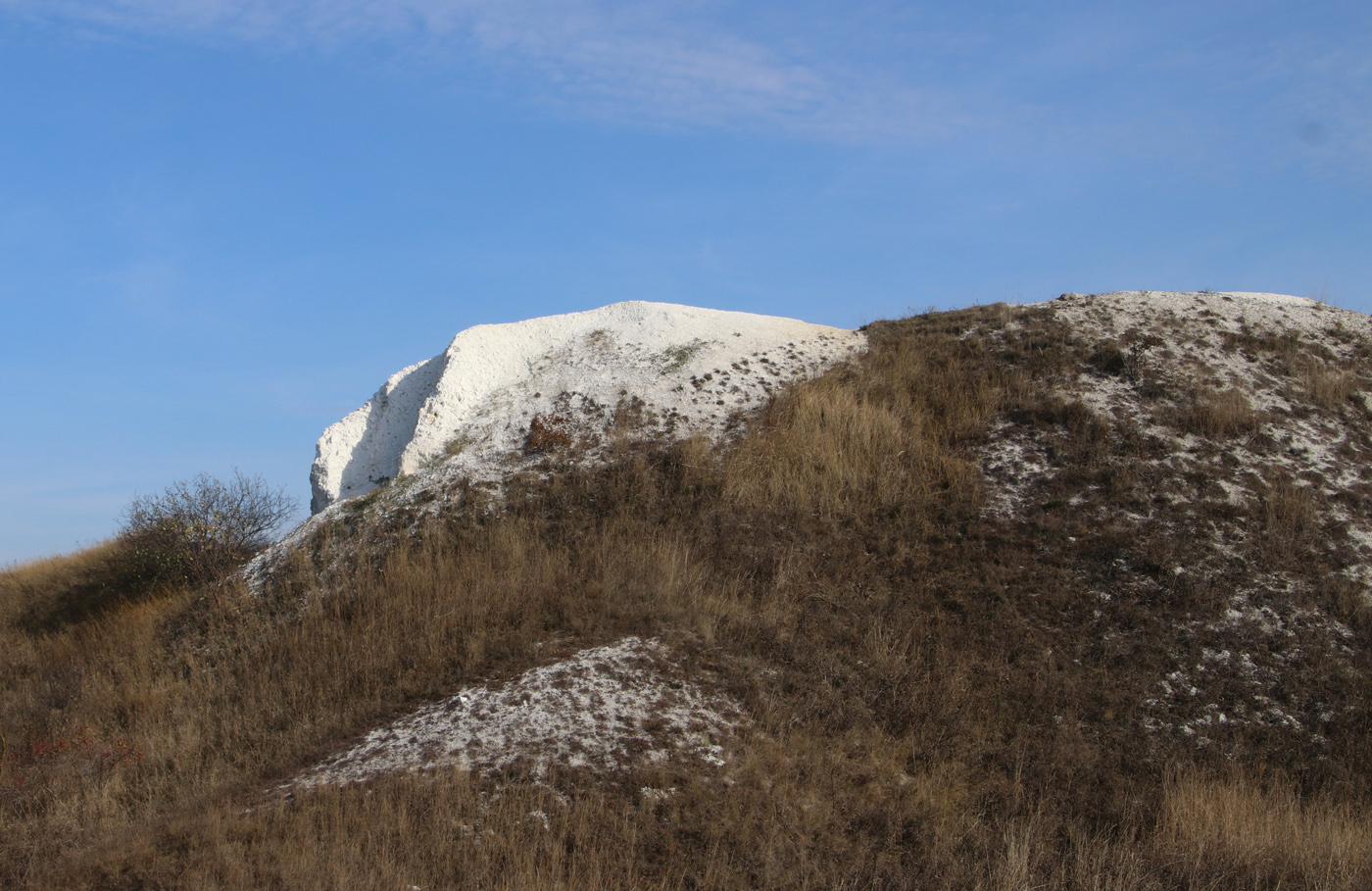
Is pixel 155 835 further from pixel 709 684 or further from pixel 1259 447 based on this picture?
pixel 1259 447

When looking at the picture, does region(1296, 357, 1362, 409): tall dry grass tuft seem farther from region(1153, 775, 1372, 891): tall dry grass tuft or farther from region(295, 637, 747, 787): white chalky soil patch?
region(295, 637, 747, 787): white chalky soil patch

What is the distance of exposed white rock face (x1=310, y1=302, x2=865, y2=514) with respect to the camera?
13680 mm

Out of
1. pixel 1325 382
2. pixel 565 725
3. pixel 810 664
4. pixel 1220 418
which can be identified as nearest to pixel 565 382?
pixel 810 664

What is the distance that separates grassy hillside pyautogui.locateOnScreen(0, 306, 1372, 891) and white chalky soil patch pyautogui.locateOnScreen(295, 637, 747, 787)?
0.27 metres

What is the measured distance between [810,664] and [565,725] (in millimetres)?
2551

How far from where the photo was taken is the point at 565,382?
14.6 meters

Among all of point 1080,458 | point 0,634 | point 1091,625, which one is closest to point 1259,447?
point 1080,458

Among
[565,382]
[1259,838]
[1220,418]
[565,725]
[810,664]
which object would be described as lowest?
[1259,838]

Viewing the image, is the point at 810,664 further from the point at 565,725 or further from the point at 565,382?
the point at 565,382

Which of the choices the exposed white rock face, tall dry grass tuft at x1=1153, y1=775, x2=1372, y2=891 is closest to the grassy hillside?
tall dry grass tuft at x1=1153, y1=775, x2=1372, y2=891

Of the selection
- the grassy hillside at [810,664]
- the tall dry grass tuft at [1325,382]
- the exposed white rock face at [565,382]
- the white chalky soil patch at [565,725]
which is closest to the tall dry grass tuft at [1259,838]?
the grassy hillside at [810,664]

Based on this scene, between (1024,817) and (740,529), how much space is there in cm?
489

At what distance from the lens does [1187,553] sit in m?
10.2

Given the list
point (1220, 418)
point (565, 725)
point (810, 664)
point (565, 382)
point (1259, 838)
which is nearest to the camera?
point (1259, 838)
